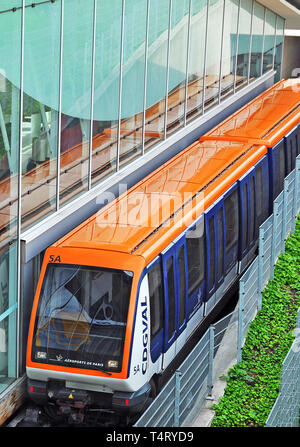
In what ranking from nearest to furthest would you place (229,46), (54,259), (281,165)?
(54,259) < (281,165) < (229,46)

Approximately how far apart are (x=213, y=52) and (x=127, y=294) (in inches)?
430

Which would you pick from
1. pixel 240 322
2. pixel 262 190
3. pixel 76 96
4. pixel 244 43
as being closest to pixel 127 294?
pixel 240 322

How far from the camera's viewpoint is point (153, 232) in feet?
41.4

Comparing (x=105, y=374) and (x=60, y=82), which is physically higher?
(x=60, y=82)

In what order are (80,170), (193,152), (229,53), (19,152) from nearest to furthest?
(19,152)
(80,170)
(193,152)
(229,53)

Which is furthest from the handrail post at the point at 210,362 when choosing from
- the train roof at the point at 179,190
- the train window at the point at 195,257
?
the train window at the point at 195,257

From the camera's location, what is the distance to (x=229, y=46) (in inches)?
872

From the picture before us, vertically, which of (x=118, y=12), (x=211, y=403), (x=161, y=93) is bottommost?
(x=211, y=403)

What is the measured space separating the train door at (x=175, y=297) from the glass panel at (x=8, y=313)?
2278mm

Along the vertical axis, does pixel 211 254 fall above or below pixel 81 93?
below

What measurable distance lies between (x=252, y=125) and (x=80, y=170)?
6.10 meters

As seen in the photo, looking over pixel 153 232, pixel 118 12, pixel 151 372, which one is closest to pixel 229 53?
pixel 118 12

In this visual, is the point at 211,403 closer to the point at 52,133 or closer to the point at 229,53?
the point at 52,133

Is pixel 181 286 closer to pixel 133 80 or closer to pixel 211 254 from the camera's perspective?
pixel 211 254
